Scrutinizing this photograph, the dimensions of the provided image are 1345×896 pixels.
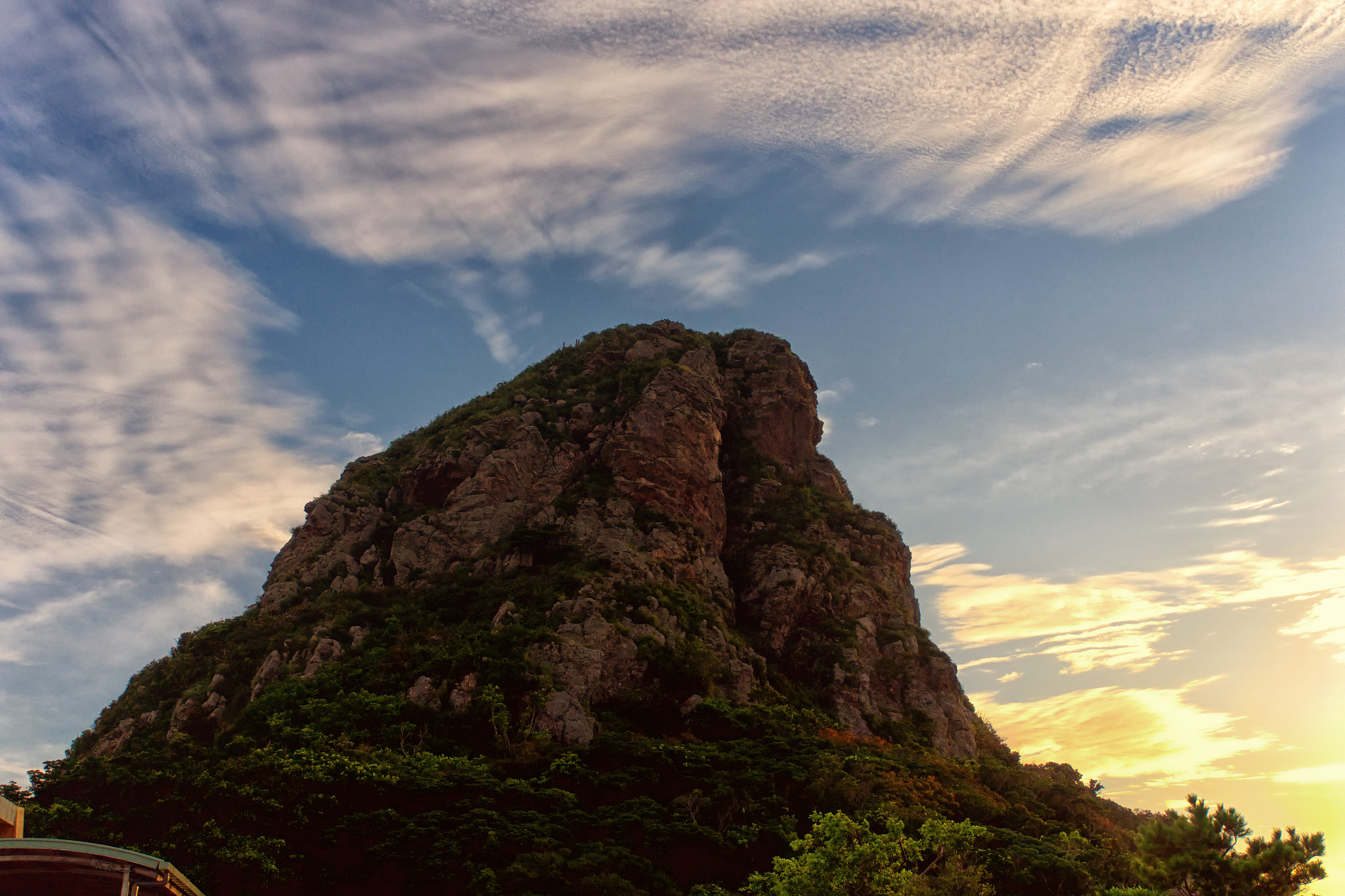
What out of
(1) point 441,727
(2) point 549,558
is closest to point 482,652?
(1) point 441,727

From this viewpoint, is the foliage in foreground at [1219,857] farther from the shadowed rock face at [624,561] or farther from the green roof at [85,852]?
the green roof at [85,852]

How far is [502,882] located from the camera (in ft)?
98.6

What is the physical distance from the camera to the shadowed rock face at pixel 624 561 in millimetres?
48562

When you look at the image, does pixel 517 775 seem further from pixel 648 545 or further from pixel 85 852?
pixel 85 852

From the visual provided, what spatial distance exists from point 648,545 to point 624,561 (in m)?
3.49

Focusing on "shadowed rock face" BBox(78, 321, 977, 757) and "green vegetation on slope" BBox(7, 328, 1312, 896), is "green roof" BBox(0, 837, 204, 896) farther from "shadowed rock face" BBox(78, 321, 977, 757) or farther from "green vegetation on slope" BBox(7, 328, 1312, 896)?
"shadowed rock face" BBox(78, 321, 977, 757)

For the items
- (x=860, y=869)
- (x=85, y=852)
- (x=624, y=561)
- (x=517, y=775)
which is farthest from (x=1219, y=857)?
(x=624, y=561)

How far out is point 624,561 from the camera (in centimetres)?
5600

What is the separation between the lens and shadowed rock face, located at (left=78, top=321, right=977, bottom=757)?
159ft

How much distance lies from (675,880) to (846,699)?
2481 cm

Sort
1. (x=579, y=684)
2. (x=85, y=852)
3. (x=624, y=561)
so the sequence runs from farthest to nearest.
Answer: (x=624, y=561), (x=579, y=684), (x=85, y=852)

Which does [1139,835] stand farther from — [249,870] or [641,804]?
[249,870]

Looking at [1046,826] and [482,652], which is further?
[482,652]

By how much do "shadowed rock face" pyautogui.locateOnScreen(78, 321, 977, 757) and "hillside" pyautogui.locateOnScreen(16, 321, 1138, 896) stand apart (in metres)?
0.22
